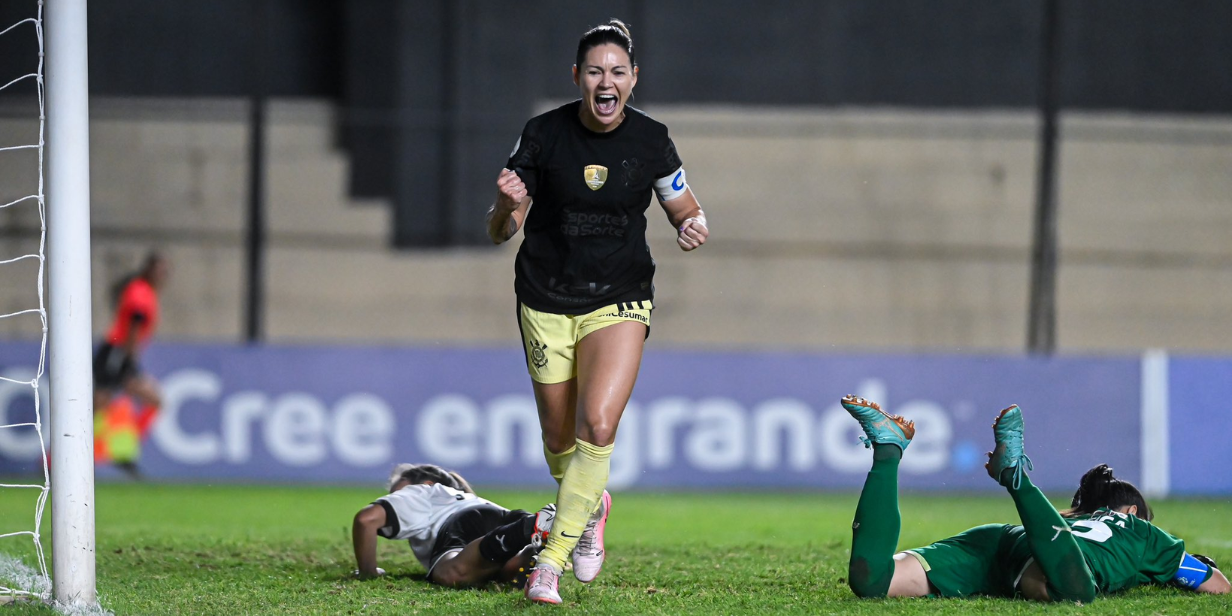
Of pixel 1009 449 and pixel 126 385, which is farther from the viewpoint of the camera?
pixel 126 385

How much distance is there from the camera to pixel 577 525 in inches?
177

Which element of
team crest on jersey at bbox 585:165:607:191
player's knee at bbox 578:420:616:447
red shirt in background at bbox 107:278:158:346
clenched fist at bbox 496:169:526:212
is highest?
team crest on jersey at bbox 585:165:607:191

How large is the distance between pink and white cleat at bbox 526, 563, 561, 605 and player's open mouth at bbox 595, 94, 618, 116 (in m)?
1.61

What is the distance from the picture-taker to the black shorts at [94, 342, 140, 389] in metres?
10.9

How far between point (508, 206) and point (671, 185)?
0.64 meters

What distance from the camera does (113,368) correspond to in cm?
1108

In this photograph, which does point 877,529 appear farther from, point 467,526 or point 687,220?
point 467,526

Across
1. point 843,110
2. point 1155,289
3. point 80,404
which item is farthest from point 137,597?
point 1155,289

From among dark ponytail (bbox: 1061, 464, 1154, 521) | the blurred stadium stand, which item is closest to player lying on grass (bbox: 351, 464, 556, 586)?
dark ponytail (bbox: 1061, 464, 1154, 521)

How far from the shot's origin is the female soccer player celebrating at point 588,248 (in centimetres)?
448

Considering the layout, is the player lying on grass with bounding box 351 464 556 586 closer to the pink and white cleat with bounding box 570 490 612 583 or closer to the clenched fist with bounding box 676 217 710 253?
the pink and white cleat with bounding box 570 490 612 583

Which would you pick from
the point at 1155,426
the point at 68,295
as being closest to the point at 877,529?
→ the point at 68,295

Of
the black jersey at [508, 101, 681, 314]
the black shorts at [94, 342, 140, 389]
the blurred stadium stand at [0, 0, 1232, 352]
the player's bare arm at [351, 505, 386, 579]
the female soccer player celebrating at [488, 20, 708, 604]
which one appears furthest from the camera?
the blurred stadium stand at [0, 0, 1232, 352]

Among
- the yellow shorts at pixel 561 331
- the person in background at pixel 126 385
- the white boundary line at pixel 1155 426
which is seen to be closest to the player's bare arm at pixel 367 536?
the yellow shorts at pixel 561 331
